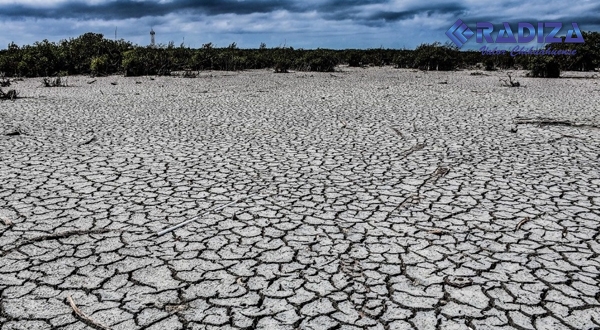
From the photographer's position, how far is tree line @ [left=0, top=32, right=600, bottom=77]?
19.8 m

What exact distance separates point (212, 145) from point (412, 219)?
134 inches

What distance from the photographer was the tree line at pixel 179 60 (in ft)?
65.1

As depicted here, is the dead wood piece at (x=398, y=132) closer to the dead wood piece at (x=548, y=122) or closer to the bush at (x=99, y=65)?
the dead wood piece at (x=548, y=122)

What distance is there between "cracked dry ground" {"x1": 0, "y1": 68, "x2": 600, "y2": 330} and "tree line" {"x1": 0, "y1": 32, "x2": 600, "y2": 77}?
525 inches

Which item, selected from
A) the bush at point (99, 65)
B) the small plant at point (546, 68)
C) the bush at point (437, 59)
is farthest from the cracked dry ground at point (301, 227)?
the bush at point (437, 59)

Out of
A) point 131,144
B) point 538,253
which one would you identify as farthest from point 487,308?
point 131,144

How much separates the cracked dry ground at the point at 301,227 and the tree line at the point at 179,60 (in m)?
13.3

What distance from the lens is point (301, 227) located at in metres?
3.66

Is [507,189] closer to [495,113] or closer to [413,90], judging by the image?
[495,113]

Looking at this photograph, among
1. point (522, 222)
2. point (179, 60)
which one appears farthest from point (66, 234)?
point (179, 60)

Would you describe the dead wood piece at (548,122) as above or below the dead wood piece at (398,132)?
above

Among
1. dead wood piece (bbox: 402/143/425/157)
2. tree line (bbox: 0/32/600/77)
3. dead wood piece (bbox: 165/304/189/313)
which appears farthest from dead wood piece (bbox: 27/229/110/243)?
tree line (bbox: 0/32/600/77)

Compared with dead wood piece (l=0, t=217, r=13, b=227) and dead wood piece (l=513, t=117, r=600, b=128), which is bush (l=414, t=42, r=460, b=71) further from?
dead wood piece (l=0, t=217, r=13, b=227)

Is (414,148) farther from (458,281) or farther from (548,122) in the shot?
(458,281)
